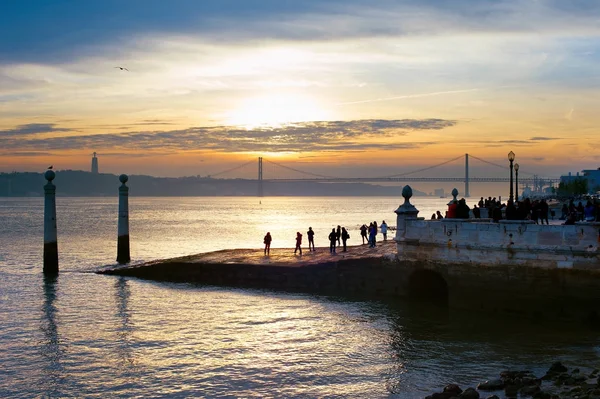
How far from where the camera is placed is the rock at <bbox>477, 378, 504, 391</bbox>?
47.9ft

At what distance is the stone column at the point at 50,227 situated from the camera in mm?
34594

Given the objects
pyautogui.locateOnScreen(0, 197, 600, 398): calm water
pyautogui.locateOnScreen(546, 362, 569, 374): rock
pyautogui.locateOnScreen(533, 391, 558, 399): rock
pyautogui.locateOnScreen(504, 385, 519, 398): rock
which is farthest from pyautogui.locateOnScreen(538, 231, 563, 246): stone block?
pyautogui.locateOnScreen(533, 391, 558, 399): rock

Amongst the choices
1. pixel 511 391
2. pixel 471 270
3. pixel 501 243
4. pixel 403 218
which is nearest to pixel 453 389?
pixel 511 391

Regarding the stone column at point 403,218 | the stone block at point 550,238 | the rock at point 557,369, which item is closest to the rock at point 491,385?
the rock at point 557,369

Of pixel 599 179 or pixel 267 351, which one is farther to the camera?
pixel 599 179

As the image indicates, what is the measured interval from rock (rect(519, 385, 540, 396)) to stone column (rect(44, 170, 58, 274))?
2675 cm

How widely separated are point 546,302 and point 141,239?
52.6 m

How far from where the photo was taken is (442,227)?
2289 centimetres

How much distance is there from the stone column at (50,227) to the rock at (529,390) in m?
26.8

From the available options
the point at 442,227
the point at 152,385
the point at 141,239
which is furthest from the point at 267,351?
the point at 141,239

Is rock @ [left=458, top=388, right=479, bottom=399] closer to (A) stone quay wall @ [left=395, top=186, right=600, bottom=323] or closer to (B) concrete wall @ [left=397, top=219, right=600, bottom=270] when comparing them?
(A) stone quay wall @ [left=395, top=186, right=600, bottom=323]

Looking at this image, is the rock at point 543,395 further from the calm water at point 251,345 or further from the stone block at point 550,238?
the stone block at point 550,238

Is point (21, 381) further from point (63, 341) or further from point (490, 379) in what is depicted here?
point (490, 379)

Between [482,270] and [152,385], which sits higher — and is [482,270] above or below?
above
